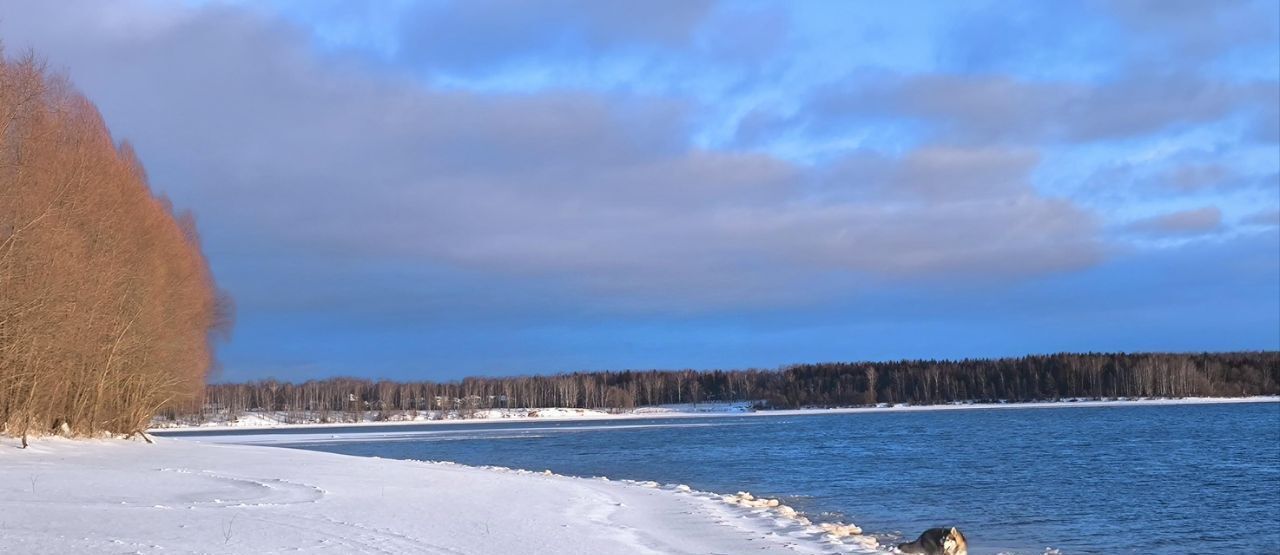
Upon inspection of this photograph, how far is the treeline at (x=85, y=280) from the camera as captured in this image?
892 inches

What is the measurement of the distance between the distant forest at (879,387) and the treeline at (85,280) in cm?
11544

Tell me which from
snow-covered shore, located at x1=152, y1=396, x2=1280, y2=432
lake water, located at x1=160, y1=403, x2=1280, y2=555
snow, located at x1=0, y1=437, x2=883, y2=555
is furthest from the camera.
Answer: snow-covered shore, located at x1=152, y1=396, x2=1280, y2=432

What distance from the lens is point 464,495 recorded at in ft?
67.3

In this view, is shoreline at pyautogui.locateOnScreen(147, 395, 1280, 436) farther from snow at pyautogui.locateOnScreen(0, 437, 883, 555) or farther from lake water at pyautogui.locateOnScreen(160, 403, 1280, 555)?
snow at pyautogui.locateOnScreen(0, 437, 883, 555)

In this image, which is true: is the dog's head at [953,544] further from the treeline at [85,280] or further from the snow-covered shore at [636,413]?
the snow-covered shore at [636,413]

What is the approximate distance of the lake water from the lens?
22.0 meters

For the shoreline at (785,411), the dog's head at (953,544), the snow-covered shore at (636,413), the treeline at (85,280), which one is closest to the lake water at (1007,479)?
the dog's head at (953,544)

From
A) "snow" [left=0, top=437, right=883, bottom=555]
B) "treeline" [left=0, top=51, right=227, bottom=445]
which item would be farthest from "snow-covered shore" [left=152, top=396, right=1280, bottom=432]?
"snow" [left=0, top=437, right=883, bottom=555]

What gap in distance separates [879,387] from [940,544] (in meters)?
163

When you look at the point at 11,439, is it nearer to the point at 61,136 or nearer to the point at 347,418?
the point at 61,136

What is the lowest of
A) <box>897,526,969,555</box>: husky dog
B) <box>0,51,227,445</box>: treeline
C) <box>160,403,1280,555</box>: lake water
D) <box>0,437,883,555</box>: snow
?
<box>160,403,1280,555</box>: lake water

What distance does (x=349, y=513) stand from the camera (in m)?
15.6

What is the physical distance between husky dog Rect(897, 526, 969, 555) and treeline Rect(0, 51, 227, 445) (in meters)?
17.6

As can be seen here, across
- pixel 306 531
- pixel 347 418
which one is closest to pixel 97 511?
pixel 306 531
